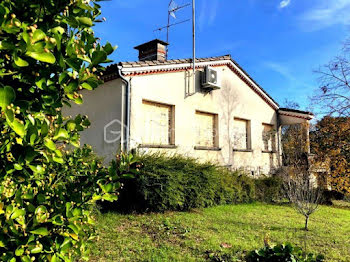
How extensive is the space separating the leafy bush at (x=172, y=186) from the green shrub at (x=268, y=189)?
7.53ft

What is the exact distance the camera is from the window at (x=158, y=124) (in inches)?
407

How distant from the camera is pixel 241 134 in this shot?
14.5 m

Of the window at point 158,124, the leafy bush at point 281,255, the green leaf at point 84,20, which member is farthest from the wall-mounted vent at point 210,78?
the green leaf at point 84,20

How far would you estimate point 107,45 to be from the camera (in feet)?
5.37

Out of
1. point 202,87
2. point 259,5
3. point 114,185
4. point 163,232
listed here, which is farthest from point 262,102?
point 114,185

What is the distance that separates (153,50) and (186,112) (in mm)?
3581

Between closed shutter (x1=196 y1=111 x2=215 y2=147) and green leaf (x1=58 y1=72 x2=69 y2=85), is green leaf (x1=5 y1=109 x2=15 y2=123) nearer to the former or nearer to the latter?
green leaf (x1=58 y1=72 x2=69 y2=85)

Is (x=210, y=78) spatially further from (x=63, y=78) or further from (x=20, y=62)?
(x=20, y=62)

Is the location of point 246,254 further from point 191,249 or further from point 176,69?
point 176,69

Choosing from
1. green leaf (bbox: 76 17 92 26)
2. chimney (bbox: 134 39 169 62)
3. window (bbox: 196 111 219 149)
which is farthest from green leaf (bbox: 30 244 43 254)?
chimney (bbox: 134 39 169 62)

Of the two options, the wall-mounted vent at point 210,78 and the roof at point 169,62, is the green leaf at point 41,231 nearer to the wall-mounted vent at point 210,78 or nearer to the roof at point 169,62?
the roof at point 169,62

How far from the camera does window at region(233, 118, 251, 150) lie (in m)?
14.0

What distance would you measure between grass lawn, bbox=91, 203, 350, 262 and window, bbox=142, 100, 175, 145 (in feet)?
10.5

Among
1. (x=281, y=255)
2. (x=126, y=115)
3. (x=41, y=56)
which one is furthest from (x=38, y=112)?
(x=126, y=115)
